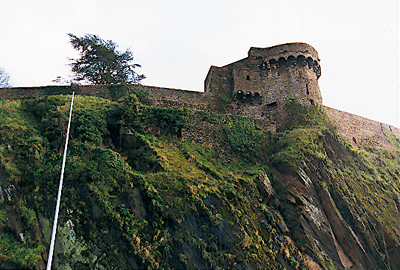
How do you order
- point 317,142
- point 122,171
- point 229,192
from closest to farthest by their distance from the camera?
point 122,171, point 229,192, point 317,142

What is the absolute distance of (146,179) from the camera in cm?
1427

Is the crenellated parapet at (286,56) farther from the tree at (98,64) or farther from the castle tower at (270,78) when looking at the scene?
the tree at (98,64)

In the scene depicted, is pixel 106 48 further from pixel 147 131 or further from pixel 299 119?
pixel 299 119

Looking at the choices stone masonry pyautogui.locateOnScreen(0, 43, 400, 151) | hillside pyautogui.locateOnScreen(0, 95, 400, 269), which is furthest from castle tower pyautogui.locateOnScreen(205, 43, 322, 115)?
hillside pyautogui.locateOnScreen(0, 95, 400, 269)

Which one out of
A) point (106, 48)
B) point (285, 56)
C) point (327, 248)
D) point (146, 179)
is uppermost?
point (106, 48)

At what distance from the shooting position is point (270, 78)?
2619 cm

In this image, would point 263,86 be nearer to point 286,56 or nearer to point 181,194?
point 286,56

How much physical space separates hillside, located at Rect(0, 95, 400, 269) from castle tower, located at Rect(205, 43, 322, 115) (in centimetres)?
400

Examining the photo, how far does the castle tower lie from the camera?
25.3m

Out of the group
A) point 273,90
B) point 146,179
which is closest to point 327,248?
point 146,179

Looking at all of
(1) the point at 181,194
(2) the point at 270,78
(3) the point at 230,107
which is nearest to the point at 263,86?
(2) the point at 270,78

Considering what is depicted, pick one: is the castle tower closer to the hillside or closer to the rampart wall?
the rampart wall

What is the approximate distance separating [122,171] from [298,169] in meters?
9.87

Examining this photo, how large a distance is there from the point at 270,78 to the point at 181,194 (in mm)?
15658
